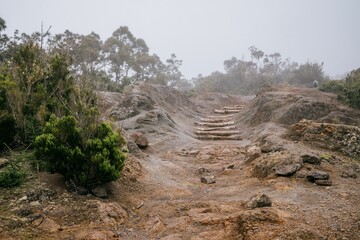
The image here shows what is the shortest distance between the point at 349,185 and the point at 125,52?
4202 cm

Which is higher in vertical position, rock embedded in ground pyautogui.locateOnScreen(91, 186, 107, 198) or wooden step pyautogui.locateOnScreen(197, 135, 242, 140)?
rock embedded in ground pyautogui.locateOnScreen(91, 186, 107, 198)

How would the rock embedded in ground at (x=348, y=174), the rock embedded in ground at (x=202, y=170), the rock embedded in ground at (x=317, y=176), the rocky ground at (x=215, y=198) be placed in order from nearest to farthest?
1. the rocky ground at (x=215, y=198)
2. the rock embedded in ground at (x=317, y=176)
3. the rock embedded in ground at (x=348, y=174)
4. the rock embedded in ground at (x=202, y=170)

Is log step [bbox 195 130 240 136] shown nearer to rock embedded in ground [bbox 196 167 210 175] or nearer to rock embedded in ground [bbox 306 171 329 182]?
rock embedded in ground [bbox 196 167 210 175]

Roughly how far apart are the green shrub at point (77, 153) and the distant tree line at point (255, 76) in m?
30.8

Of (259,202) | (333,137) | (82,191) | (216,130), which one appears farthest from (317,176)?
(216,130)

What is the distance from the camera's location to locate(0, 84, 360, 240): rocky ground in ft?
13.8

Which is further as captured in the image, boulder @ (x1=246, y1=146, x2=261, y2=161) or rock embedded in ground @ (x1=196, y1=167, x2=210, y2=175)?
rock embedded in ground @ (x1=196, y1=167, x2=210, y2=175)

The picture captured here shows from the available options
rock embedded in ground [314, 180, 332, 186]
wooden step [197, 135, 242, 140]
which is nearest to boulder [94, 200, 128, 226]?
rock embedded in ground [314, 180, 332, 186]

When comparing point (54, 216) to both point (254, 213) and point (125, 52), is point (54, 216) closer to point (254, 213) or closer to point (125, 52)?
point (254, 213)

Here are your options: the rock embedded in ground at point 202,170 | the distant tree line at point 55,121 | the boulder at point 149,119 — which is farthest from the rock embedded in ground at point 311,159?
the boulder at point 149,119

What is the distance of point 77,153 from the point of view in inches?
216

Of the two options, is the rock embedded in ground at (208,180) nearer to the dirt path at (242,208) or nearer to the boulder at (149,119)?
the dirt path at (242,208)

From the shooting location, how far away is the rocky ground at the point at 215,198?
4195mm

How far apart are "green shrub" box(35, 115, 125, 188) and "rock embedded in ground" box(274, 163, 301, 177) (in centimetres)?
384
